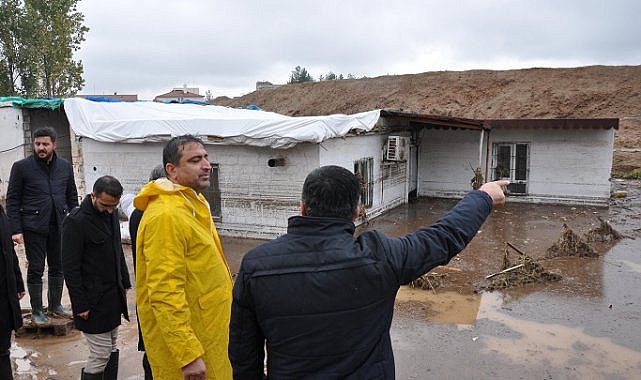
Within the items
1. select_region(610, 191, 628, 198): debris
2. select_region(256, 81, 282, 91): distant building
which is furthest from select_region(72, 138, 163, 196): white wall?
select_region(256, 81, 282, 91): distant building

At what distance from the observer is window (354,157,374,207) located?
1170 centimetres

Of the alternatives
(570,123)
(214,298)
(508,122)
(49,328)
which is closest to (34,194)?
(49,328)

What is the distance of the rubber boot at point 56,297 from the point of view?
534 centimetres

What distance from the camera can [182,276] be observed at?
95.9 inches

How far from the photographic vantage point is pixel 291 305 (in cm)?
175

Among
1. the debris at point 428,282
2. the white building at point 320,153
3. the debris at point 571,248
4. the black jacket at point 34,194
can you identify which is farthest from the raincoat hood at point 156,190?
the debris at point 571,248

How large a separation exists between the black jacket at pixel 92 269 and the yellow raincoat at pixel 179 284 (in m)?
1.12

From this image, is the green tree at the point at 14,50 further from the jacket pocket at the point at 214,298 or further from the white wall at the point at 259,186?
the jacket pocket at the point at 214,298

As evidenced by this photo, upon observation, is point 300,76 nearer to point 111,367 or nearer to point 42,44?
point 42,44

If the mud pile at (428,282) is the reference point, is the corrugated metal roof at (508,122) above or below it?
above

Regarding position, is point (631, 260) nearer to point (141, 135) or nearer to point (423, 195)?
point (423, 195)

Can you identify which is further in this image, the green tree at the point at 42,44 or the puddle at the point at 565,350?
the green tree at the point at 42,44

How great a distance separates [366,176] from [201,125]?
4.16 meters

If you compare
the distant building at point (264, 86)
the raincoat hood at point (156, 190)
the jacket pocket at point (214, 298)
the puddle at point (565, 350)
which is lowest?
the puddle at point (565, 350)
